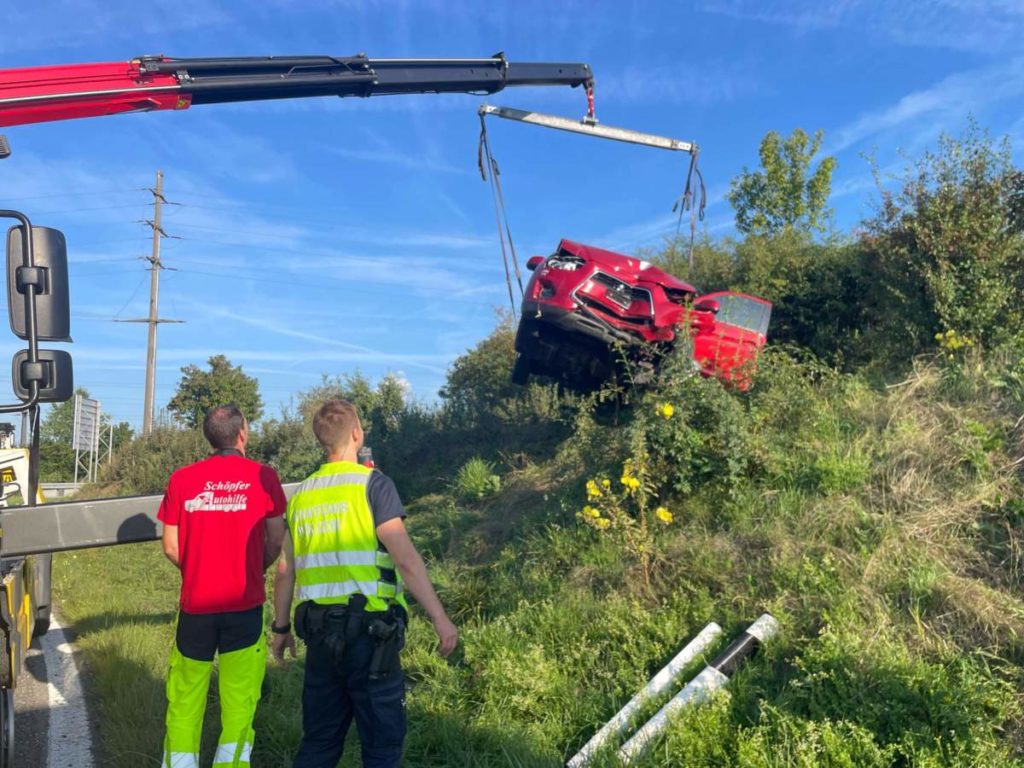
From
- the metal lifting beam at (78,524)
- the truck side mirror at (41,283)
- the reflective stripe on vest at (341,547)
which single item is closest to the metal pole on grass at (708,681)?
the reflective stripe on vest at (341,547)

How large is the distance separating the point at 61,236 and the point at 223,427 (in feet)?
3.62

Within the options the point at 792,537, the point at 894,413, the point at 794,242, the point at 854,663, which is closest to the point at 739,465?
the point at 792,537

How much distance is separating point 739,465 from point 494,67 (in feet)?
14.6

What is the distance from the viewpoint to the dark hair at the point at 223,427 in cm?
397

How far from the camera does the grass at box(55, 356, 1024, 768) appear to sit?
393cm

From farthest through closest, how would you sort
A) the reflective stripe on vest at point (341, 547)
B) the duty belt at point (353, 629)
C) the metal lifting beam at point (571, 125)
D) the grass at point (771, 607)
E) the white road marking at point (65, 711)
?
the metal lifting beam at point (571, 125), the white road marking at point (65, 711), the grass at point (771, 607), the reflective stripe on vest at point (341, 547), the duty belt at point (353, 629)

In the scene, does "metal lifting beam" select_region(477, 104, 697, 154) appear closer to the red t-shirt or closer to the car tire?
the car tire

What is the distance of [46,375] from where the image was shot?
350cm

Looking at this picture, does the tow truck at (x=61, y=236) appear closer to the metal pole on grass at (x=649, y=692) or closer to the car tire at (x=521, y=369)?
the metal pole on grass at (x=649, y=692)

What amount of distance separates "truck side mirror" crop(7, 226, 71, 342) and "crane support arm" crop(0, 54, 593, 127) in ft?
8.16

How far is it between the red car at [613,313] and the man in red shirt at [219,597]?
5484 millimetres

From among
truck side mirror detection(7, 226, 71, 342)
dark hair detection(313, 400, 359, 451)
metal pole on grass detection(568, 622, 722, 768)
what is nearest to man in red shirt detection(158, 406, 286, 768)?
dark hair detection(313, 400, 359, 451)

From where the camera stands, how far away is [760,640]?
4.64 m

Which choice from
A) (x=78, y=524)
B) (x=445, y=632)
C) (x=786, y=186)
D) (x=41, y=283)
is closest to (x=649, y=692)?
(x=445, y=632)
